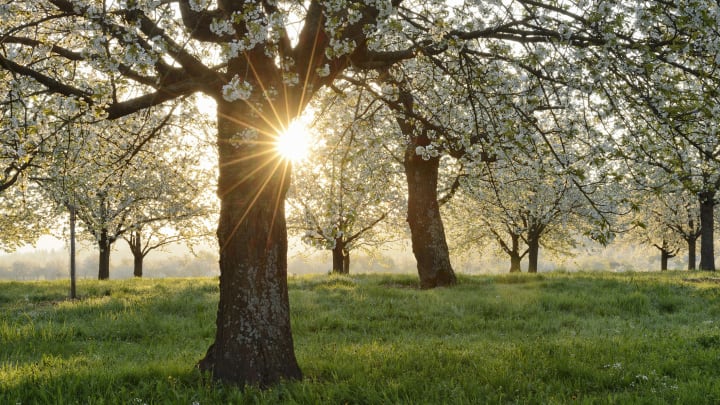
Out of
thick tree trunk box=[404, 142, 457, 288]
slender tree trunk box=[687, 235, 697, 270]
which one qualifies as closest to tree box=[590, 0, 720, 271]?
thick tree trunk box=[404, 142, 457, 288]

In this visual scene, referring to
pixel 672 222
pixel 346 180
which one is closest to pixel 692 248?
pixel 672 222

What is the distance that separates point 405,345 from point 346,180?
9.85ft

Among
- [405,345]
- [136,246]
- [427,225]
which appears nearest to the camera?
[405,345]

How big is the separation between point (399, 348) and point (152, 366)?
374 cm

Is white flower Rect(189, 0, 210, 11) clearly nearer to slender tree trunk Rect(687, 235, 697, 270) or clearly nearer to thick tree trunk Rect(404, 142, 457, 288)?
thick tree trunk Rect(404, 142, 457, 288)

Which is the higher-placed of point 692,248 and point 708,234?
point 708,234

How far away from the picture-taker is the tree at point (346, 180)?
6.94 meters

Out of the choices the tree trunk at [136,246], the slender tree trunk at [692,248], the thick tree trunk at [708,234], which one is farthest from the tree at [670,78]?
the slender tree trunk at [692,248]

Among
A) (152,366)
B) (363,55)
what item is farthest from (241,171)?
(152,366)

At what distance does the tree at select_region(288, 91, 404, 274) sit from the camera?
6941mm

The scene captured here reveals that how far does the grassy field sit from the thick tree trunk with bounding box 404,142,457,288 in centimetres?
93

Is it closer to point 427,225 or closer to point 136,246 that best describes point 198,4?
point 427,225

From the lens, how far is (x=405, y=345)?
846cm

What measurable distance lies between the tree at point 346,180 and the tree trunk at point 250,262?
641 millimetres
